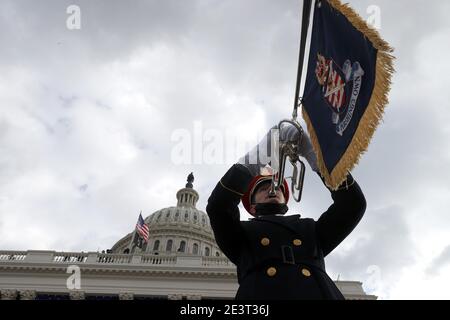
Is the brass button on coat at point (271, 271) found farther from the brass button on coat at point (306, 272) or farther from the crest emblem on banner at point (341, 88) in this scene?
the crest emblem on banner at point (341, 88)

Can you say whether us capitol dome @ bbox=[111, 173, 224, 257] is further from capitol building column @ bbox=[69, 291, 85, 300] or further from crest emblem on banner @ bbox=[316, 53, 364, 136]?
crest emblem on banner @ bbox=[316, 53, 364, 136]

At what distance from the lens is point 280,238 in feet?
10.7

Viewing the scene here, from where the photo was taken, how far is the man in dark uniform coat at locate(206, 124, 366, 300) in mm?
2947

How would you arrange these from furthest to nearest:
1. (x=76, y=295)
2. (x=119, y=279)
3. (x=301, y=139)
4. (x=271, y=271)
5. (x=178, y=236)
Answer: (x=178, y=236), (x=119, y=279), (x=76, y=295), (x=301, y=139), (x=271, y=271)

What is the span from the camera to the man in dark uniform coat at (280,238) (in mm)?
2947

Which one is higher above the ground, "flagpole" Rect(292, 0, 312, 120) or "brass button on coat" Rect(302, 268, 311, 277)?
"flagpole" Rect(292, 0, 312, 120)

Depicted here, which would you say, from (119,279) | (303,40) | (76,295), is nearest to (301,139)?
(303,40)

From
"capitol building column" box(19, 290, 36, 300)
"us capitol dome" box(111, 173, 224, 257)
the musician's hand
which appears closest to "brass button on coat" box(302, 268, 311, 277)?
the musician's hand

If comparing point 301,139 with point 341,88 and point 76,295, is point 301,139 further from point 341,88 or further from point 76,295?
point 76,295

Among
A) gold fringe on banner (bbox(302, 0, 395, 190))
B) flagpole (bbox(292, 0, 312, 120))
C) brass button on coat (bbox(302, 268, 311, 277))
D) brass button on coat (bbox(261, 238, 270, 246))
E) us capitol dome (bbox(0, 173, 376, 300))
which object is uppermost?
us capitol dome (bbox(0, 173, 376, 300))
